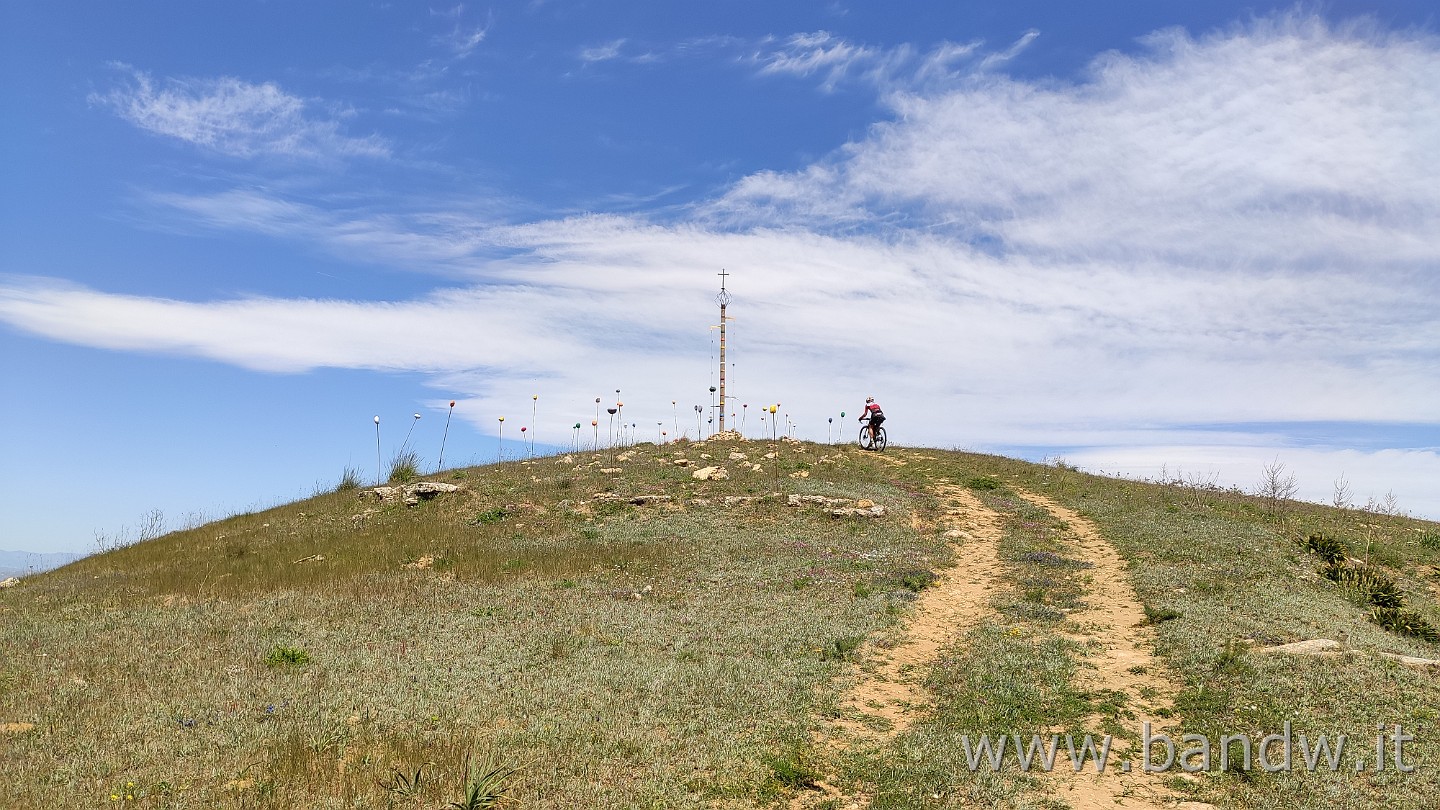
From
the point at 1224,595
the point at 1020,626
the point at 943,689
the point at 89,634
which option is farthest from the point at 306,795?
the point at 1224,595

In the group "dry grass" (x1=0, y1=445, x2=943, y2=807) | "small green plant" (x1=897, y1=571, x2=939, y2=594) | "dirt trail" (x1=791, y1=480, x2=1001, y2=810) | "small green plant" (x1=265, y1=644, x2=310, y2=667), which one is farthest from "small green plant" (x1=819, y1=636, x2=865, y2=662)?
"small green plant" (x1=265, y1=644, x2=310, y2=667)

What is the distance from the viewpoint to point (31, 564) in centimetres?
2855

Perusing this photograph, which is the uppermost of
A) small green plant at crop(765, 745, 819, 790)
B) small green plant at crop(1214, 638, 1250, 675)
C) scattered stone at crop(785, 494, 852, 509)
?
scattered stone at crop(785, 494, 852, 509)

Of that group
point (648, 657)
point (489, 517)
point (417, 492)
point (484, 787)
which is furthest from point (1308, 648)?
point (417, 492)

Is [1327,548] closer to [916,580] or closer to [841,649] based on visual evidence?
[916,580]

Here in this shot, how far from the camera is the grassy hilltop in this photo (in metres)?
8.88

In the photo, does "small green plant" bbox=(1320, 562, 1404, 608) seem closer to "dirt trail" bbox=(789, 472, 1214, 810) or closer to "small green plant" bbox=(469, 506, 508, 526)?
"dirt trail" bbox=(789, 472, 1214, 810)

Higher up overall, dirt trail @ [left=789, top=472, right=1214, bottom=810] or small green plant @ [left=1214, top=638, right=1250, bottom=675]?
small green plant @ [left=1214, top=638, right=1250, bottom=675]

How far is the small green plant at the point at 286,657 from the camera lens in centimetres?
1287

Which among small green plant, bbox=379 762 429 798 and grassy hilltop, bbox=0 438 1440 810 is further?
grassy hilltop, bbox=0 438 1440 810

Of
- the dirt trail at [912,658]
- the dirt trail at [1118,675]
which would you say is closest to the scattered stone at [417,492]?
the dirt trail at [912,658]

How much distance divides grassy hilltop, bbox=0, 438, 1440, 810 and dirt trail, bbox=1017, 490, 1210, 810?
0.29 meters

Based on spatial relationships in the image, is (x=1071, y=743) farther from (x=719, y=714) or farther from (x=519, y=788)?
(x=519, y=788)

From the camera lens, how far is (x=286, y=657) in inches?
516
